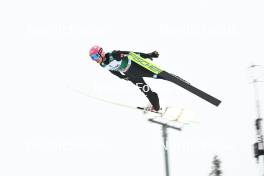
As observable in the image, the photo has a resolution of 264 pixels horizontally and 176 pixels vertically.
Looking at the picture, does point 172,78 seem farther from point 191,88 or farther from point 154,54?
point 154,54

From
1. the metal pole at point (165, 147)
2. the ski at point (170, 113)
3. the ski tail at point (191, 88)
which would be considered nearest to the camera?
the ski tail at point (191, 88)

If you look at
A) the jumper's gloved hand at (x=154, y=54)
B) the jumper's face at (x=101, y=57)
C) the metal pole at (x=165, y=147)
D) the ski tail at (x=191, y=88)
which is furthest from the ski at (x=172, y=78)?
the metal pole at (x=165, y=147)

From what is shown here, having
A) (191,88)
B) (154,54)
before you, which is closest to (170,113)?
(191,88)

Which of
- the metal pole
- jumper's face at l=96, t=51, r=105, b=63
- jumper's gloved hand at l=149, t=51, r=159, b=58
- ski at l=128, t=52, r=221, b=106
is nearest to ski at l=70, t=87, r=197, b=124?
the metal pole

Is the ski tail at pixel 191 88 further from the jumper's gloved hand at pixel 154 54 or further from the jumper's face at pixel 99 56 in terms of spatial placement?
the jumper's face at pixel 99 56

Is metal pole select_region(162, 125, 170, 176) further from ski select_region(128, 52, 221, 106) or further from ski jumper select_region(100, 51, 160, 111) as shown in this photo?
ski select_region(128, 52, 221, 106)

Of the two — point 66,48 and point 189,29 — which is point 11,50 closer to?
point 66,48

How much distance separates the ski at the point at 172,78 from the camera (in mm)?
12672

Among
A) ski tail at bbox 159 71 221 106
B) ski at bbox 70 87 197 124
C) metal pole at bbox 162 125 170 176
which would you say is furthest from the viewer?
ski at bbox 70 87 197 124

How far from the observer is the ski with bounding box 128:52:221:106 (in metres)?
12.7

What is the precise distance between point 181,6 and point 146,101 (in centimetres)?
2715

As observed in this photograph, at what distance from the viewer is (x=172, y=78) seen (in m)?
12.7

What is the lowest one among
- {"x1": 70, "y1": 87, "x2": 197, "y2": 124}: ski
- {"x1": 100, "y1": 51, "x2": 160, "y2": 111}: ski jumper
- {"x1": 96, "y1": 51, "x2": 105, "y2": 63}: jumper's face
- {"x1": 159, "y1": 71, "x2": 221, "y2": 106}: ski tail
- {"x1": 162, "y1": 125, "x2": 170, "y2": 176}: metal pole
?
{"x1": 162, "y1": 125, "x2": 170, "y2": 176}: metal pole

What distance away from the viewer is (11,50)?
45.3 m
